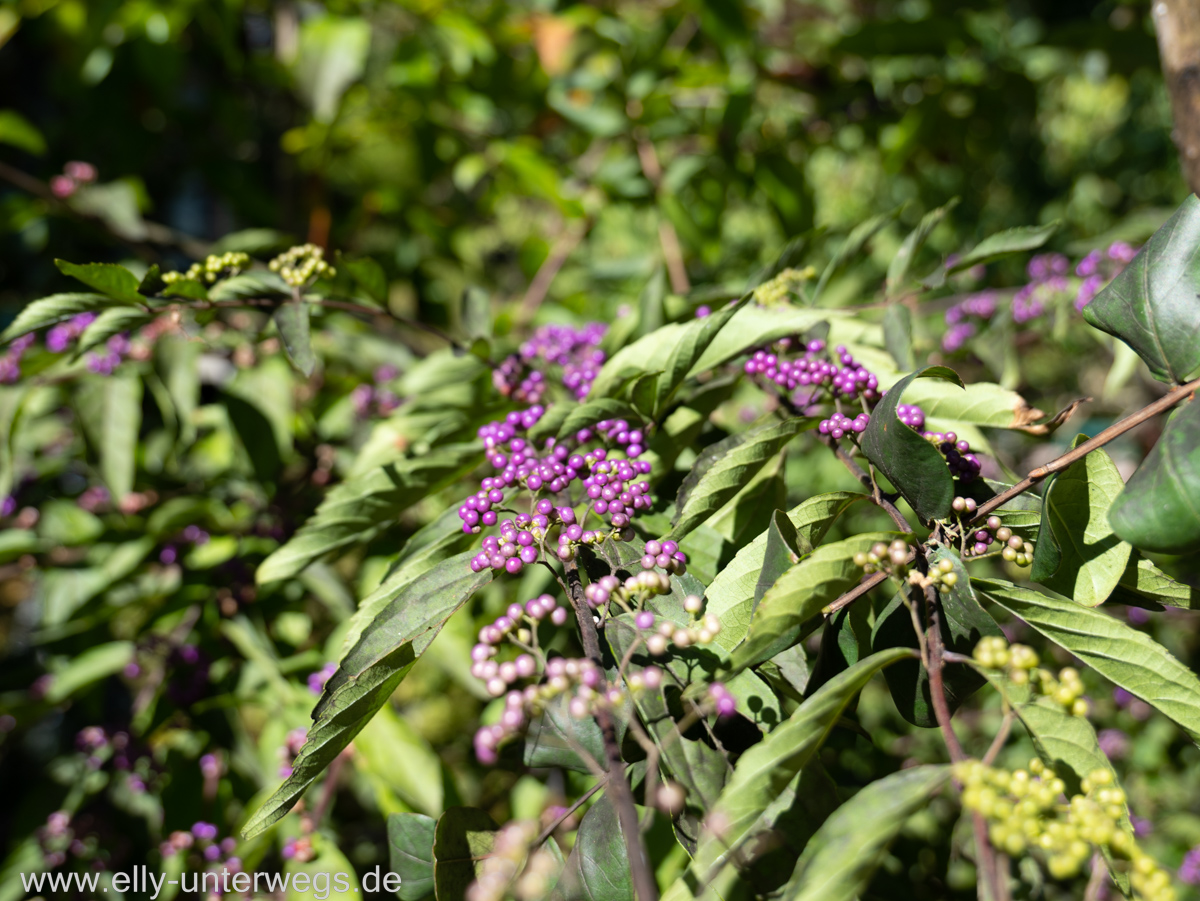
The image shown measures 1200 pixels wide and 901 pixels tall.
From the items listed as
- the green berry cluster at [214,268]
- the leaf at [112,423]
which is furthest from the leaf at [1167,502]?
the leaf at [112,423]

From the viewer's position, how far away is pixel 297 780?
69cm

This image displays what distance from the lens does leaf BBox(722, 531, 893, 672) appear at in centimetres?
61

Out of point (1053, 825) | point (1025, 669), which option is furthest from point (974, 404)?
point (1053, 825)

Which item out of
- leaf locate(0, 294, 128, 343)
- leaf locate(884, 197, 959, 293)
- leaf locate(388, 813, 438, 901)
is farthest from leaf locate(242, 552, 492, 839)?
leaf locate(884, 197, 959, 293)

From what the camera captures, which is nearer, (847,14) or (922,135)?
(922,135)

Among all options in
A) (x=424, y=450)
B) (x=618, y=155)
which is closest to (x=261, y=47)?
(x=618, y=155)

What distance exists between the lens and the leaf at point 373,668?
2.25 ft

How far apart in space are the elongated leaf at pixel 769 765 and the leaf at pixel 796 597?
0.06m

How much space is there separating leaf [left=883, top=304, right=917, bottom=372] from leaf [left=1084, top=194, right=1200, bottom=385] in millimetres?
294

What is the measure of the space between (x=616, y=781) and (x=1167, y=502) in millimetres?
478

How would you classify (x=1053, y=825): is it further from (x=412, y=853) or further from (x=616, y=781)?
(x=412, y=853)

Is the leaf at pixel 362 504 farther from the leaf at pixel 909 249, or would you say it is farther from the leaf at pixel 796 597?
the leaf at pixel 909 249

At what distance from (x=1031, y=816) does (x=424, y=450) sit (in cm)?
91

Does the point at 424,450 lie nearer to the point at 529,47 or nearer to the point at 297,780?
the point at 297,780
